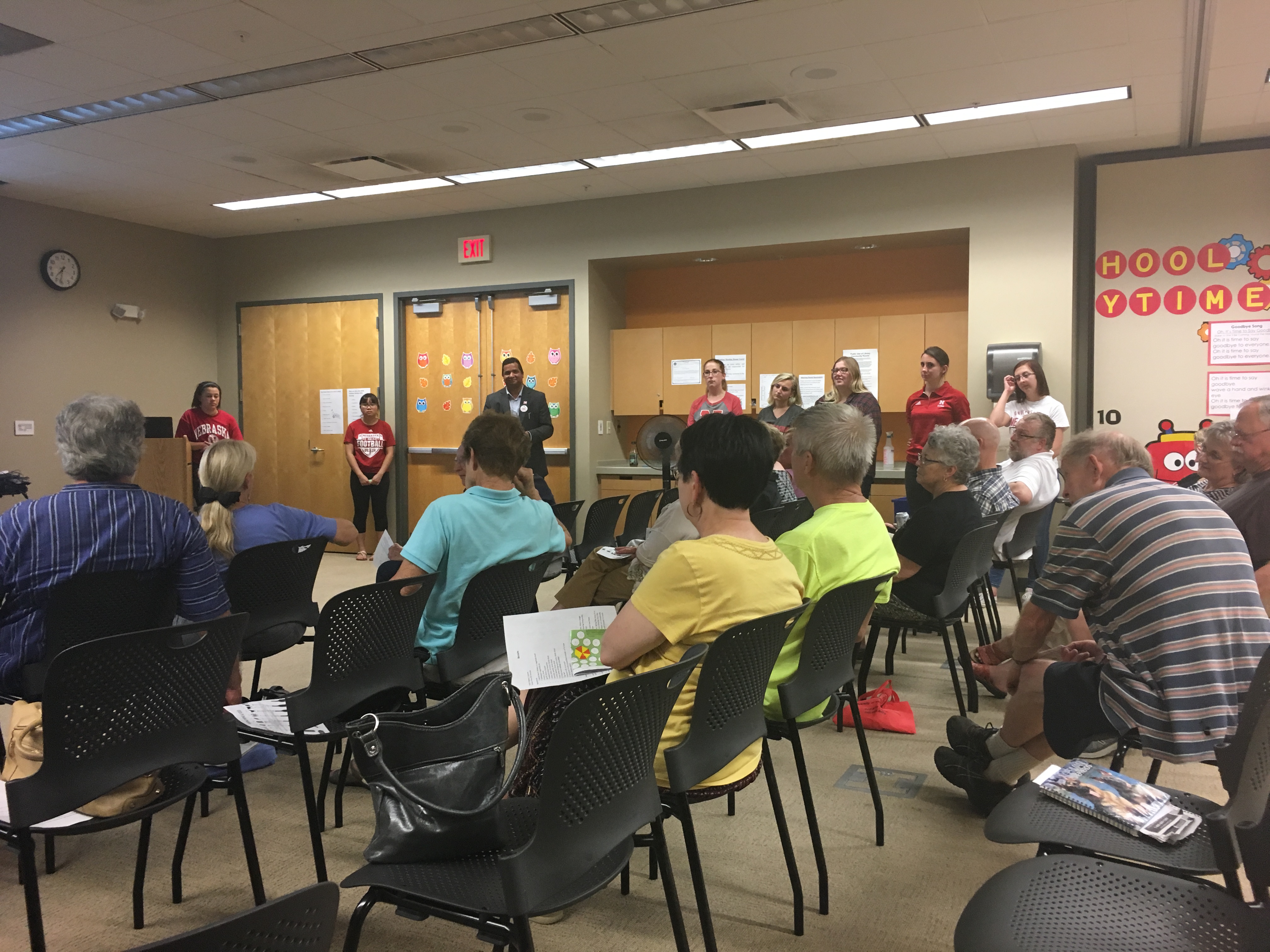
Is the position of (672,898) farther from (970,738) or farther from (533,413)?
(533,413)

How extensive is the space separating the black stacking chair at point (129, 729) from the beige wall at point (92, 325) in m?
6.14

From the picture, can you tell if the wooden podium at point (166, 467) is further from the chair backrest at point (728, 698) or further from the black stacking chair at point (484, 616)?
the chair backrest at point (728, 698)

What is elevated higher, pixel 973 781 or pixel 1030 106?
pixel 1030 106

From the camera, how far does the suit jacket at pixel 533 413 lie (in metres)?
7.51

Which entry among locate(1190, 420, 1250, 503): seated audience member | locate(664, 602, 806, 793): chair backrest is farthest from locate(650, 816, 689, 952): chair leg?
locate(1190, 420, 1250, 503): seated audience member

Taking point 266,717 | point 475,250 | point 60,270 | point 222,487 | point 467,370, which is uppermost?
point 475,250

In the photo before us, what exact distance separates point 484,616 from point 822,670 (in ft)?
3.39

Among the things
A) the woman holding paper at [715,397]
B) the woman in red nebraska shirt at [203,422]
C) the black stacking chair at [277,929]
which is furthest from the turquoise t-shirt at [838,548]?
the woman in red nebraska shirt at [203,422]

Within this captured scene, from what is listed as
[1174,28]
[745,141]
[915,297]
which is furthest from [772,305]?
[1174,28]

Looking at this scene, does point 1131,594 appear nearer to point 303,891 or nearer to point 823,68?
point 303,891

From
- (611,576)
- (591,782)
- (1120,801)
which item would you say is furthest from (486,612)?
(1120,801)

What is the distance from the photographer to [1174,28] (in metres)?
4.42

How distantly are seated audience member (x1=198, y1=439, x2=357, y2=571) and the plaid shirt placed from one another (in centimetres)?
287

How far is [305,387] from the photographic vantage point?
9.40 meters
